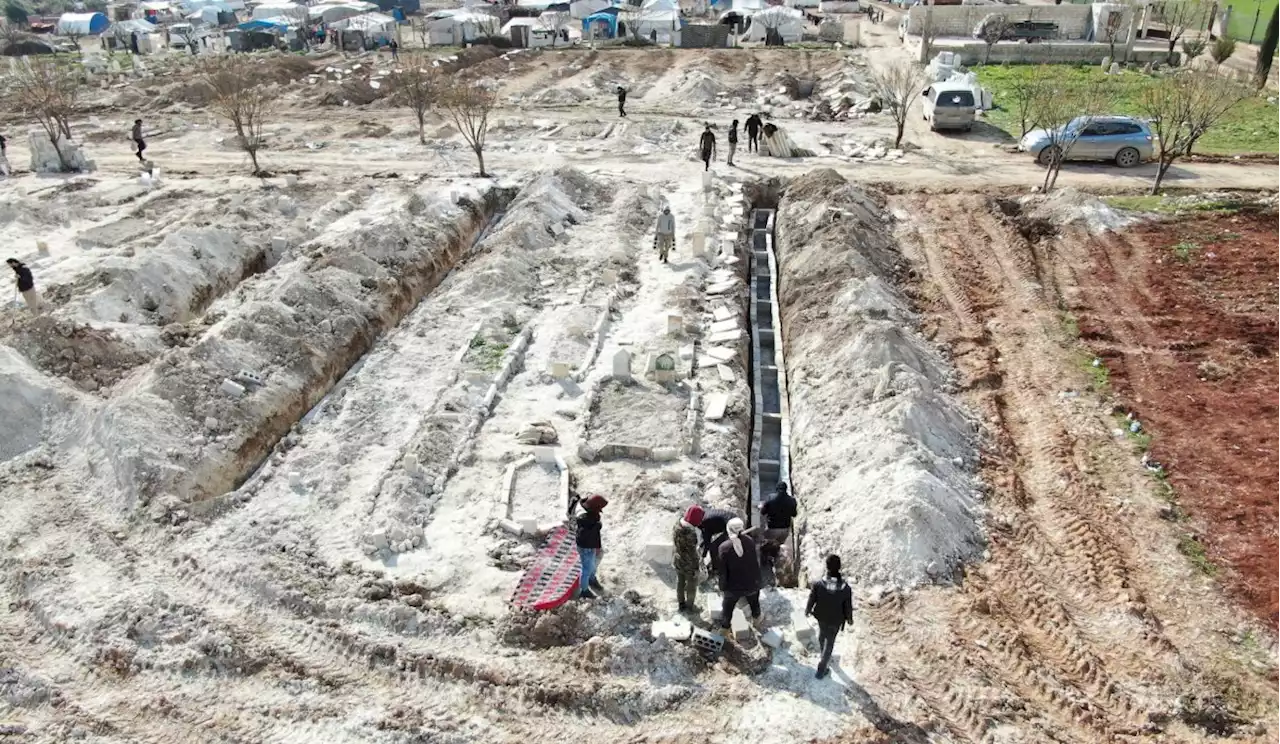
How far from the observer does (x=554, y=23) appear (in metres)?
44.8

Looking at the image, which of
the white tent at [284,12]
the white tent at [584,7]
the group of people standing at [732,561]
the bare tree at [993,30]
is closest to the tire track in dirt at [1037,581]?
the group of people standing at [732,561]

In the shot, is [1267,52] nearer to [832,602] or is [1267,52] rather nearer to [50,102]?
[832,602]

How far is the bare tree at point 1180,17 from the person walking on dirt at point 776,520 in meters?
34.7

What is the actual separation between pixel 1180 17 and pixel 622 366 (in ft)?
114

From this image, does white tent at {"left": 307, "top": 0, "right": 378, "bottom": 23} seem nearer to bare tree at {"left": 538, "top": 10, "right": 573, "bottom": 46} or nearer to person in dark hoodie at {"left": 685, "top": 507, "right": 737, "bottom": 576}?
bare tree at {"left": 538, "top": 10, "right": 573, "bottom": 46}

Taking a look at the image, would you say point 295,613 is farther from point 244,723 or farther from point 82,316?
point 82,316

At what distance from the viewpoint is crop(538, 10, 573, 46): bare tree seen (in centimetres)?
4444

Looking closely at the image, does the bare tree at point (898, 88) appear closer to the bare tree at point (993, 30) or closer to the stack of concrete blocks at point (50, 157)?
the bare tree at point (993, 30)

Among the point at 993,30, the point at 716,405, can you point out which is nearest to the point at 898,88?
the point at 993,30

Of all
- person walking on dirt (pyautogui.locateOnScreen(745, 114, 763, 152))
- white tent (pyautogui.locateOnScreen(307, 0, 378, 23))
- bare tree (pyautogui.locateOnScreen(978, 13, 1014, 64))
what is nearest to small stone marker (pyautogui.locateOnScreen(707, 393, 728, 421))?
person walking on dirt (pyautogui.locateOnScreen(745, 114, 763, 152))

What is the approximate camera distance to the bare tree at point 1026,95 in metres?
23.6

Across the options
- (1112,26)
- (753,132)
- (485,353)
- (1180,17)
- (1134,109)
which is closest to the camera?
(485,353)

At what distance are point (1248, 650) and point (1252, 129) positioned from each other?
75.4 feet

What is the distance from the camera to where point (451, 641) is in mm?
8070
